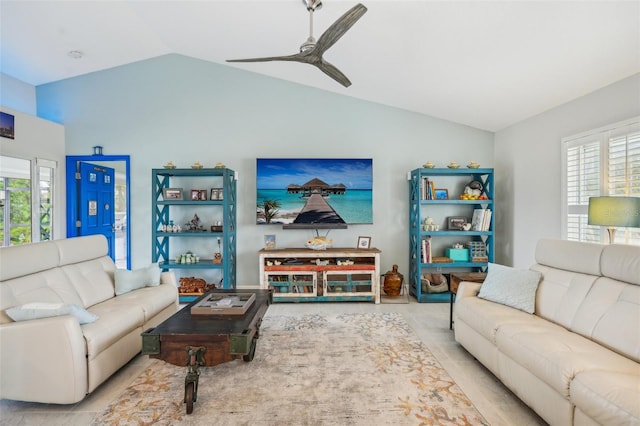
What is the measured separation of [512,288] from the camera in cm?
260

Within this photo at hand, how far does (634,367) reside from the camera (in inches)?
64.3

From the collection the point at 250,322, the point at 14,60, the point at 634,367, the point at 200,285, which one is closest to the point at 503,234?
the point at 634,367

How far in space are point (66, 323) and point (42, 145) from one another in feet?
12.3

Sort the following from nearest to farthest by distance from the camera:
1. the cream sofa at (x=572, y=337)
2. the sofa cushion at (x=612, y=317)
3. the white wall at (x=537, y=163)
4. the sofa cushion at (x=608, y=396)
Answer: the sofa cushion at (x=608, y=396) < the cream sofa at (x=572, y=337) < the sofa cushion at (x=612, y=317) < the white wall at (x=537, y=163)

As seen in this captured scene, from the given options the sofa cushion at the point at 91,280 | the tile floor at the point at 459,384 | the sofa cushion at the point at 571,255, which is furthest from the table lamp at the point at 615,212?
the sofa cushion at the point at 91,280

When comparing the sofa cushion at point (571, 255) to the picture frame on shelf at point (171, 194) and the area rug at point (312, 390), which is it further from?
the picture frame on shelf at point (171, 194)

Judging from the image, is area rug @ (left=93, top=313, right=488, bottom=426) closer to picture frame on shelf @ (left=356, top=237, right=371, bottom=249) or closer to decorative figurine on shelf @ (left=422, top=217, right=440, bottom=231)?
picture frame on shelf @ (left=356, top=237, right=371, bottom=249)

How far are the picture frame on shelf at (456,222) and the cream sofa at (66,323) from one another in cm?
382

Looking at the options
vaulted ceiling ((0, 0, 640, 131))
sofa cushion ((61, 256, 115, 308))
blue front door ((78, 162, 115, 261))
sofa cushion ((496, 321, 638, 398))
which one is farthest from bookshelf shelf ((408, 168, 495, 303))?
blue front door ((78, 162, 115, 261))

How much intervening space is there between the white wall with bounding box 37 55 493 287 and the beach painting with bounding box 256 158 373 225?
223mm

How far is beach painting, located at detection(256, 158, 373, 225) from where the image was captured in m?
4.60

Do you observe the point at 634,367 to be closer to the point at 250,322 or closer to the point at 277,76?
the point at 250,322

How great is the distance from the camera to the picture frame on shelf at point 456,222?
4.66 metres

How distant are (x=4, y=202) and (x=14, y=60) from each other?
1832 millimetres
